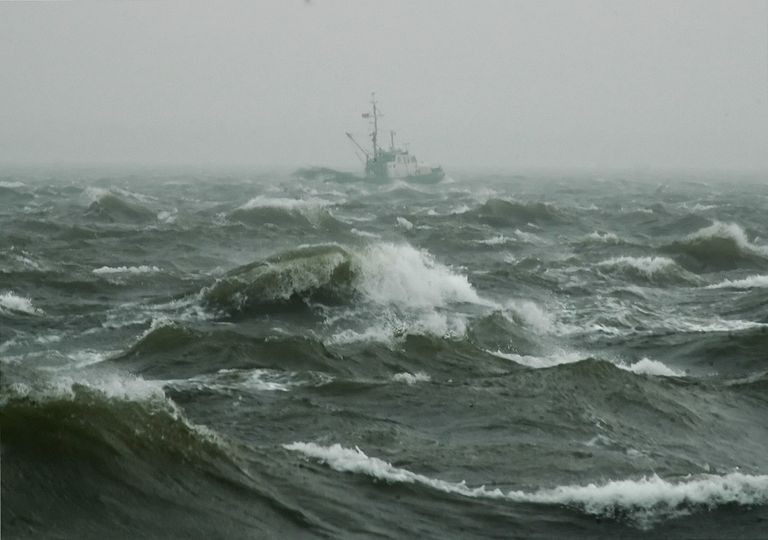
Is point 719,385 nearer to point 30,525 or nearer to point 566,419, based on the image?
point 566,419

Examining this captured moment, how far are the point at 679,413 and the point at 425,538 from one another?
5.71m

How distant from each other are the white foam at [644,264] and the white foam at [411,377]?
1449cm

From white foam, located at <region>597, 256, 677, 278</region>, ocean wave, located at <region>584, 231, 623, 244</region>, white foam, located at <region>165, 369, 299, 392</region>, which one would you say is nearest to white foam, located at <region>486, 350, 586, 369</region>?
white foam, located at <region>165, 369, 299, 392</region>

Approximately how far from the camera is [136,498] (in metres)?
7.47

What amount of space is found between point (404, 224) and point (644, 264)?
15.7 metres

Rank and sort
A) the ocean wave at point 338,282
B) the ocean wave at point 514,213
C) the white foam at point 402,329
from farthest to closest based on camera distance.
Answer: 1. the ocean wave at point 514,213
2. the ocean wave at point 338,282
3. the white foam at point 402,329

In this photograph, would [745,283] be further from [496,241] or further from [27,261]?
[27,261]

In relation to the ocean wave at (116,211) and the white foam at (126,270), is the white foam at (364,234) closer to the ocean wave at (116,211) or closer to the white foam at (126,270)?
the ocean wave at (116,211)

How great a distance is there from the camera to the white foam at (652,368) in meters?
14.2

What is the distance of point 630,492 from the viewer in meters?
8.17

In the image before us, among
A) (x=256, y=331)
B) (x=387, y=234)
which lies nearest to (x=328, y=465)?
(x=256, y=331)

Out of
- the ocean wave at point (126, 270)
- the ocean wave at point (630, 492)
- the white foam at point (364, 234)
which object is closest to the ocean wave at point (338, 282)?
the ocean wave at point (126, 270)

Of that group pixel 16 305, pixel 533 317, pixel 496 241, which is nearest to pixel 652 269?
pixel 496 241

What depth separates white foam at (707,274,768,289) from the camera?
24125 mm
